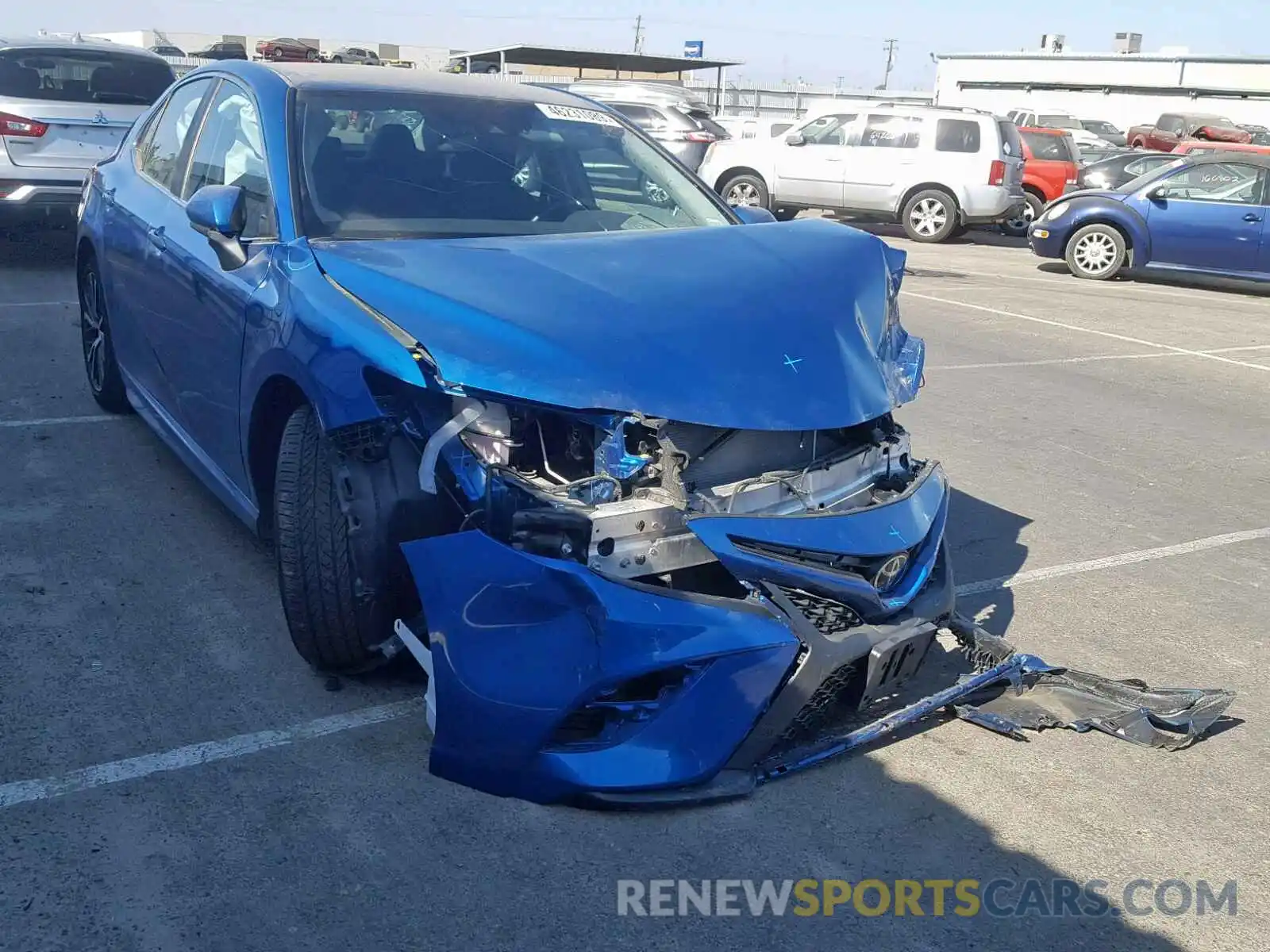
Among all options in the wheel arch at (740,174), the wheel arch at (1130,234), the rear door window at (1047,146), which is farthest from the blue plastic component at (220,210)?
the rear door window at (1047,146)

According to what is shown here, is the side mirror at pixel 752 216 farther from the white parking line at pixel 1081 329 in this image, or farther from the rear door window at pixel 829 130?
the rear door window at pixel 829 130

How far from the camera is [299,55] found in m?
31.0

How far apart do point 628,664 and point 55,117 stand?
924cm

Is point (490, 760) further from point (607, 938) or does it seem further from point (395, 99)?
point (395, 99)

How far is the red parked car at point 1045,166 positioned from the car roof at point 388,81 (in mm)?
17016

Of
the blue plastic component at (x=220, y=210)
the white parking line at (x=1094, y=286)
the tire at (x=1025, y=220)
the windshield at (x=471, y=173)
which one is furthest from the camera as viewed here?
Result: the tire at (x=1025, y=220)

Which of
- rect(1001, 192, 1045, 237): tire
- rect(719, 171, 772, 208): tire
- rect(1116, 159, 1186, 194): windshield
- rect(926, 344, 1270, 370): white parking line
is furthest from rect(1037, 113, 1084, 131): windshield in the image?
rect(926, 344, 1270, 370): white parking line

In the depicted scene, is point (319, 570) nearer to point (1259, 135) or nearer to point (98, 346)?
point (98, 346)

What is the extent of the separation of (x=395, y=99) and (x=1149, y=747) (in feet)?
11.0

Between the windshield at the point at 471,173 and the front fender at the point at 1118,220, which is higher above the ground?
the windshield at the point at 471,173

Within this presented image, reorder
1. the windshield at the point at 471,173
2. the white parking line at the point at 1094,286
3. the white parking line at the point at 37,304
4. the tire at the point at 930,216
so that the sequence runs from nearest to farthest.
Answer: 1. the windshield at the point at 471,173
2. the white parking line at the point at 37,304
3. the white parking line at the point at 1094,286
4. the tire at the point at 930,216

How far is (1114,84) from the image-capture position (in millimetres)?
50062

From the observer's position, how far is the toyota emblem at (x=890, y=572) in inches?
129

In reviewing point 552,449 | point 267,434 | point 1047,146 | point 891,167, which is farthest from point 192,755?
point 1047,146
